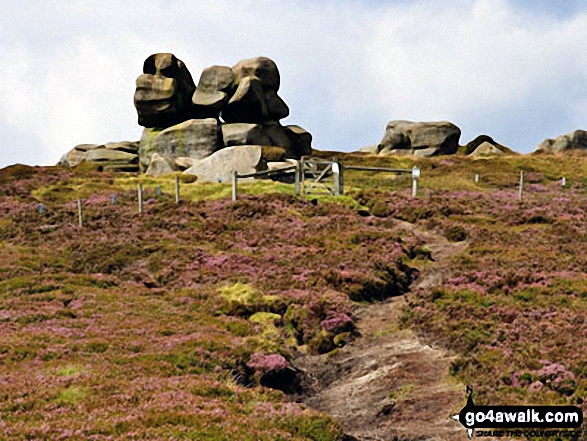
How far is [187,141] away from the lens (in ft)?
206

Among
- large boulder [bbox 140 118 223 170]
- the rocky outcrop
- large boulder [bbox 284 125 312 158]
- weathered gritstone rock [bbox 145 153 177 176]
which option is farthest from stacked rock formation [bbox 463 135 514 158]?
the rocky outcrop

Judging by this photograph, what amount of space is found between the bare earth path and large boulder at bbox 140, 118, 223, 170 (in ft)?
141

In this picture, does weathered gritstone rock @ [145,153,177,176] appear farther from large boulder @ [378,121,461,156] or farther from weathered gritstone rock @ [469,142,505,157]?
weathered gritstone rock @ [469,142,505,157]

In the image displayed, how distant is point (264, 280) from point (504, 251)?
11842 millimetres

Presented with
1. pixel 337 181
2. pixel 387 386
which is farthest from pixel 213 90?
pixel 387 386

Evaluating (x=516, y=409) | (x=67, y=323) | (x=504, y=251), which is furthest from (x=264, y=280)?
(x=516, y=409)

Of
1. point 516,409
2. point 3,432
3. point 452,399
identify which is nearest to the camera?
point 3,432

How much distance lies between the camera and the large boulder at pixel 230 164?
169 feet

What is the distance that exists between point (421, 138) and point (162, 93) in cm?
3821

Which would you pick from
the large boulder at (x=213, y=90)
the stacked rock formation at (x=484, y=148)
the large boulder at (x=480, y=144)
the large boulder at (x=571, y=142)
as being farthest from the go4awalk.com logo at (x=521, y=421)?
the large boulder at (x=571, y=142)

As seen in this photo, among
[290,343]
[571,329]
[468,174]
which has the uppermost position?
[468,174]

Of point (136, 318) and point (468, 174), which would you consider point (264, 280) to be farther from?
point (468, 174)

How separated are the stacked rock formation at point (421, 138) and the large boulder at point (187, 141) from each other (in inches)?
A: 1280

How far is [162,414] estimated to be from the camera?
12125 millimetres
